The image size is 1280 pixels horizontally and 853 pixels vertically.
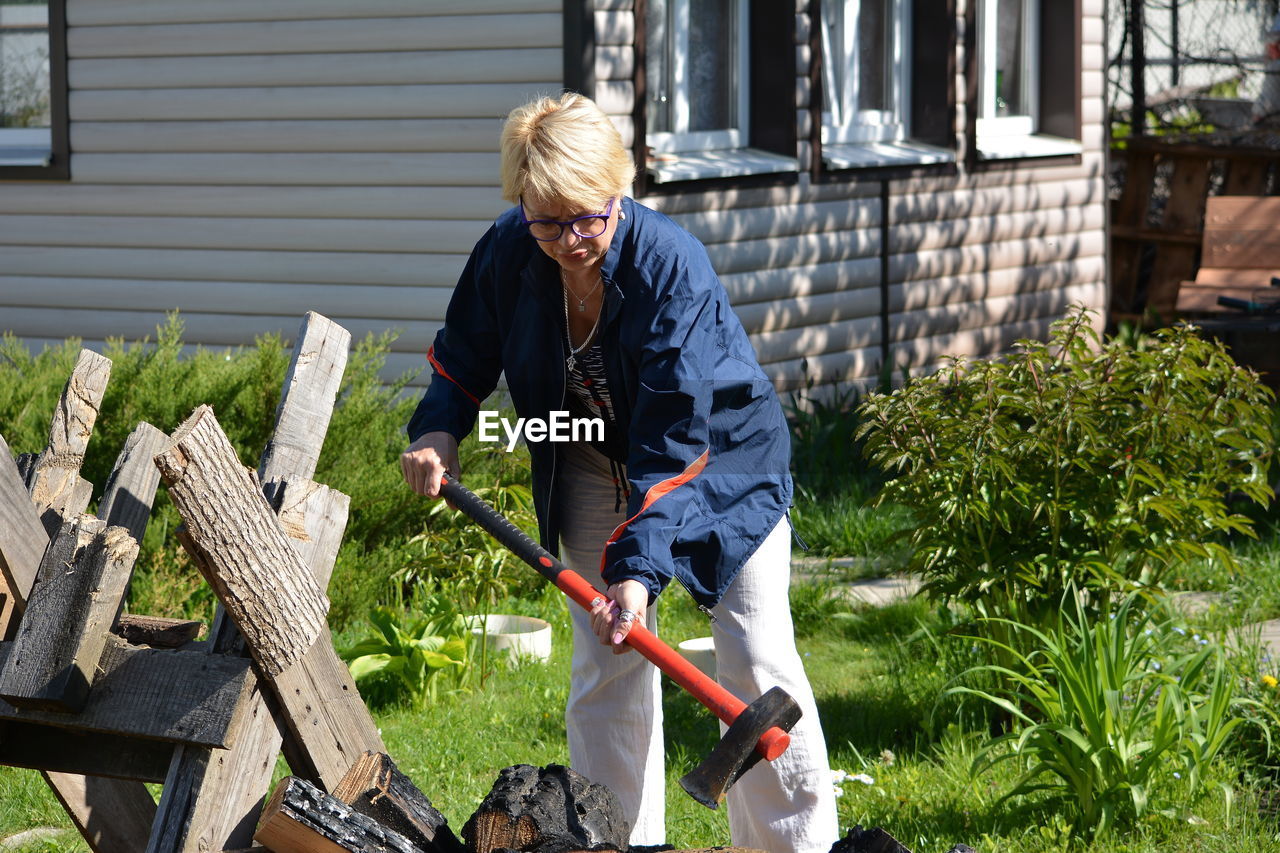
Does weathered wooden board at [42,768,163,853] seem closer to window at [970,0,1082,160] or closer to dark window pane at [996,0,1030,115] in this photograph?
window at [970,0,1082,160]

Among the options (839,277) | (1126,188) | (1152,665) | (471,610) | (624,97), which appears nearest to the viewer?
(1152,665)

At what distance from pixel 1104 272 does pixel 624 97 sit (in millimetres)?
5105

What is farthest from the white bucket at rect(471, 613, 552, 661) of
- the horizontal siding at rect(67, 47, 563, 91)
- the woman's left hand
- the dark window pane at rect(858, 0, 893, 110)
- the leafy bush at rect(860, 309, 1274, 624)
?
the dark window pane at rect(858, 0, 893, 110)

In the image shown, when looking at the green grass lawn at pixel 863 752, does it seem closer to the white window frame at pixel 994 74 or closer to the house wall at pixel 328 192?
the house wall at pixel 328 192

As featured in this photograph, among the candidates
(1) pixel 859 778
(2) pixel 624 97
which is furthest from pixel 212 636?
(2) pixel 624 97

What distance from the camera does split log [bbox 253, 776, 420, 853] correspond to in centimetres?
223

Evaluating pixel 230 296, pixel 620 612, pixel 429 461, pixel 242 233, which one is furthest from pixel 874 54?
pixel 620 612

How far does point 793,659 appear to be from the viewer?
2.95 m

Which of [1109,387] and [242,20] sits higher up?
[242,20]

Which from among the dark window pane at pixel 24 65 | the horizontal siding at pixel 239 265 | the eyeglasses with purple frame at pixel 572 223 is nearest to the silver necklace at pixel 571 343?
the eyeglasses with purple frame at pixel 572 223

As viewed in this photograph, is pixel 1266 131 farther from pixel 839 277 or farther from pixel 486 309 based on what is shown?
pixel 486 309

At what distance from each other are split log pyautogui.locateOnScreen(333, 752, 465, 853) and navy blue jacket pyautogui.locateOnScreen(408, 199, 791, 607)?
0.52 meters

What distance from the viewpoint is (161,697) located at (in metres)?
2.38

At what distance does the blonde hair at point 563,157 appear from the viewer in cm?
253
